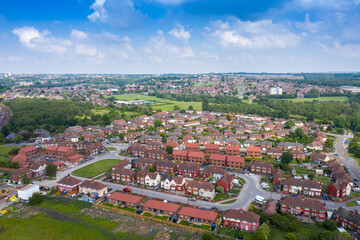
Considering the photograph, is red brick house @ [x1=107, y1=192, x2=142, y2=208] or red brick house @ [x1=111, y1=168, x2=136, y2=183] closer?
red brick house @ [x1=107, y1=192, x2=142, y2=208]

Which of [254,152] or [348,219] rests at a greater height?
[254,152]

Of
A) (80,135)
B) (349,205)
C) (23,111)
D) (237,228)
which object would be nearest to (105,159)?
(80,135)

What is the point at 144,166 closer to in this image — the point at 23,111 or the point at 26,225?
the point at 26,225

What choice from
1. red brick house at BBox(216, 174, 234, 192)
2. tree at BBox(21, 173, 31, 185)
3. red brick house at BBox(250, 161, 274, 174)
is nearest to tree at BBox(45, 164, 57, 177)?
tree at BBox(21, 173, 31, 185)

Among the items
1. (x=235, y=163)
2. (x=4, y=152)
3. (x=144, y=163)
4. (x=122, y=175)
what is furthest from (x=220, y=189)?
(x=4, y=152)

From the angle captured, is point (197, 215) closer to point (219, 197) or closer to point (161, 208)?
point (161, 208)

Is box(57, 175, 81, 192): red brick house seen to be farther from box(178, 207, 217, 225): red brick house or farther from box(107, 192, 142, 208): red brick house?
box(178, 207, 217, 225): red brick house
